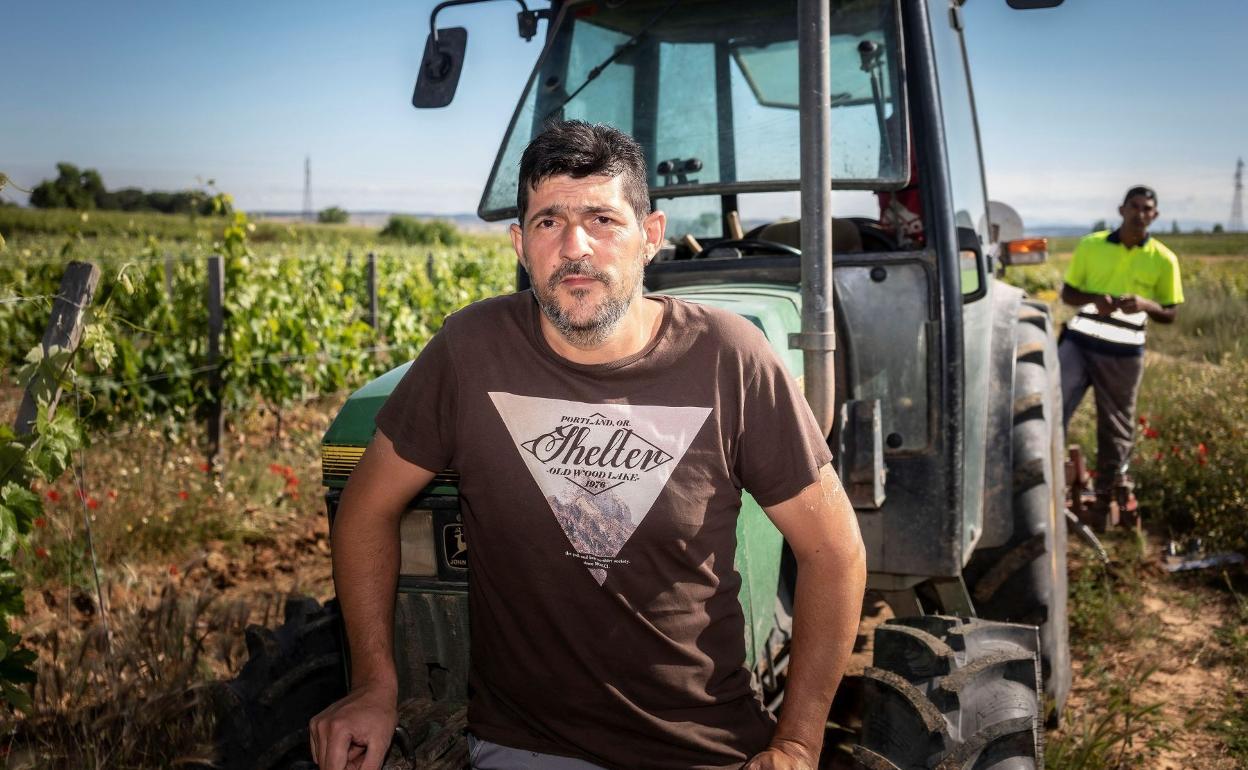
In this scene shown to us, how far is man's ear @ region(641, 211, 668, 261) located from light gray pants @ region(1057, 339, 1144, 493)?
4.37m

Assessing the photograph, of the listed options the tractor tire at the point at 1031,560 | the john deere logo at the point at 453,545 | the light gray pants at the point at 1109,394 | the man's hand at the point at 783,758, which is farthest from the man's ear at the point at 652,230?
the light gray pants at the point at 1109,394

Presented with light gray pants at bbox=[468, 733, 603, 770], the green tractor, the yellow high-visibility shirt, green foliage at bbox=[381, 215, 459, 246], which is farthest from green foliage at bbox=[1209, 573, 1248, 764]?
green foliage at bbox=[381, 215, 459, 246]

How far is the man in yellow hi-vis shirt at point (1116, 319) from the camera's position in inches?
225

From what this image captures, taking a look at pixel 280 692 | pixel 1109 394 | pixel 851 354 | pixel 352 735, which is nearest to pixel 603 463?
pixel 352 735

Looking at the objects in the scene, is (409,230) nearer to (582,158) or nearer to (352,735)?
(582,158)

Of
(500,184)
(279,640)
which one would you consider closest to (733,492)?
(279,640)

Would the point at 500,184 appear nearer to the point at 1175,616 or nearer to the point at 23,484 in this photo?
the point at 23,484

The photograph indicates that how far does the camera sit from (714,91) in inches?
127

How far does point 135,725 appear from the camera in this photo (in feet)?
9.45

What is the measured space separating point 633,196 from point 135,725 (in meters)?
2.11

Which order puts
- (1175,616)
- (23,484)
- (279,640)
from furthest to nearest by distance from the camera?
(1175,616)
(23,484)
(279,640)

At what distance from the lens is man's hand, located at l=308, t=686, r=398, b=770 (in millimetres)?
1714

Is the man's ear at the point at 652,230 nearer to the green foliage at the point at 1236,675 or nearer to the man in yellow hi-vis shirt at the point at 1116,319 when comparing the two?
the green foliage at the point at 1236,675

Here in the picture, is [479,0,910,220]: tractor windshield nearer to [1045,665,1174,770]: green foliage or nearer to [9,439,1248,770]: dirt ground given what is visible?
[1045,665,1174,770]: green foliage
